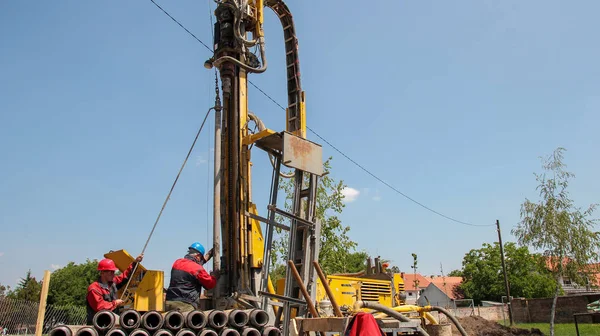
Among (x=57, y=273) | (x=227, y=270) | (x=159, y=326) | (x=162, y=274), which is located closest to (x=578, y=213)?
(x=227, y=270)

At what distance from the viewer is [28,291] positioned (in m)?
54.3

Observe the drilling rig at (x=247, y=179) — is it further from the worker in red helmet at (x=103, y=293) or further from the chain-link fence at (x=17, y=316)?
the chain-link fence at (x=17, y=316)

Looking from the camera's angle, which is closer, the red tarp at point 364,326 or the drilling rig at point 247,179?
the red tarp at point 364,326

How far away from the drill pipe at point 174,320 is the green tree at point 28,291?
52.5 m

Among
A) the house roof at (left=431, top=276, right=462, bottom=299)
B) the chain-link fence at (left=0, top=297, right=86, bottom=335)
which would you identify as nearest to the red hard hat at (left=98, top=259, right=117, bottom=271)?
the chain-link fence at (left=0, top=297, right=86, bottom=335)

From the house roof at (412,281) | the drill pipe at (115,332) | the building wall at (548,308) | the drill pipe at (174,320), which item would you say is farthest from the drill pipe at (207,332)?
the house roof at (412,281)

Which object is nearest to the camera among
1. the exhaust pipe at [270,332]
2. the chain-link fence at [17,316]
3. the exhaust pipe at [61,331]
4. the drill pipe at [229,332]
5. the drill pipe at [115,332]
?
the exhaust pipe at [61,331]

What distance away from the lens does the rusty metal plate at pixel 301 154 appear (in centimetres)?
791

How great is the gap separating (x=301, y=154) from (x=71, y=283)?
60812mm

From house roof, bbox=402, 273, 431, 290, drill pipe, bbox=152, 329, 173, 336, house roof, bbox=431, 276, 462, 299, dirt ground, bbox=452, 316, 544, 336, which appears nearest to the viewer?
drill pipe, bbox=152, 329, 173, 336

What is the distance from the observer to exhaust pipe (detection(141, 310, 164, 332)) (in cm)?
550

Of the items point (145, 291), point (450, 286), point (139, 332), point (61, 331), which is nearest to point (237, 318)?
point (139, 332)

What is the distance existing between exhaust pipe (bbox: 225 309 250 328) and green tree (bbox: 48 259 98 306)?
5793 centimetres

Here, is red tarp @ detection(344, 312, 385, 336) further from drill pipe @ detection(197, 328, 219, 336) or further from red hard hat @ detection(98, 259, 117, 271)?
red hard hat @ detection(98, 259, 117, 271)
